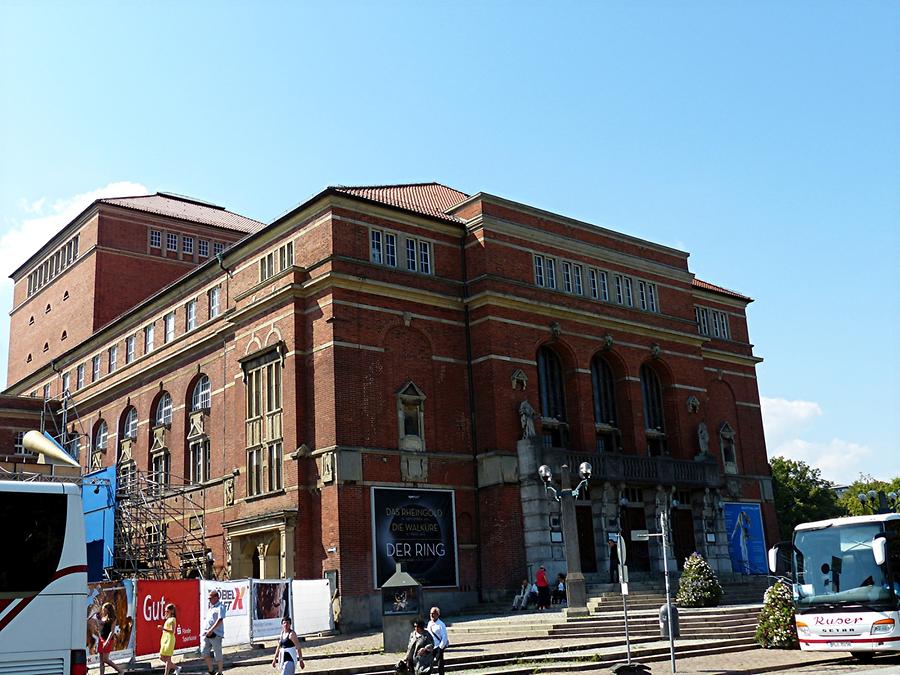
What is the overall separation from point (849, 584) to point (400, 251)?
21.5m

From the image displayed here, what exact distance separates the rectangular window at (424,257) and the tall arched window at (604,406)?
28.8 feet

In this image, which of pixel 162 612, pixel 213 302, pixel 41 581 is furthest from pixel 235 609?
pixel 213 302

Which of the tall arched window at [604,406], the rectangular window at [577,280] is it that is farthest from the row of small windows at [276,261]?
the tall arched window at [604,406]

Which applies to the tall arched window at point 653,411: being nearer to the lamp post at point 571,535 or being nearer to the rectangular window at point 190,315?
the lamp post at point 571,535

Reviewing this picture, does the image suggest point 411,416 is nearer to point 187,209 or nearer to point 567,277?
point 567,277

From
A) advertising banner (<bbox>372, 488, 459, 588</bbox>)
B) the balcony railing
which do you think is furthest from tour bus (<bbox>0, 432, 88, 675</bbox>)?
the balcony railing

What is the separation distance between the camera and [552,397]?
3959 cm

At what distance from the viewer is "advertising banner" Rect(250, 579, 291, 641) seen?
25797mm

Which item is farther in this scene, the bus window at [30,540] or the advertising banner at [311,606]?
the advertising banner at [311,606]

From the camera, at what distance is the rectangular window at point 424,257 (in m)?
37.9

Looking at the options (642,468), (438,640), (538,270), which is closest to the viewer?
(438,640)

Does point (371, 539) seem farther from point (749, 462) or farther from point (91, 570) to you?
point (749, 462)

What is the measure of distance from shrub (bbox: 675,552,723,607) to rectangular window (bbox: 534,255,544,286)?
1410cm

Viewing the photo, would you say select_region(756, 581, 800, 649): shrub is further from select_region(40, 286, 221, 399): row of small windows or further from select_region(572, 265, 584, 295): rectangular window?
select_region(40, 286, 221, 399): row of small windows
